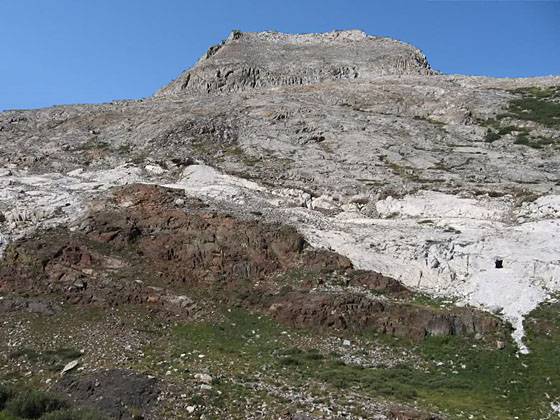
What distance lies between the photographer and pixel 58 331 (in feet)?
66.8

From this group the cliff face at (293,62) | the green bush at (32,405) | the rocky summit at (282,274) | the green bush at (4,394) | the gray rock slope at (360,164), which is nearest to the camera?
the green bush at (32,405)

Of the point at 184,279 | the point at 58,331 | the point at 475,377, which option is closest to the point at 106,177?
the point at 184,279

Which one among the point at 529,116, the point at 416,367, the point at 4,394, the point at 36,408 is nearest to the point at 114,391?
the point at 36,408

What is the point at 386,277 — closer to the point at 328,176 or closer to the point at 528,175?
the point at 328,176

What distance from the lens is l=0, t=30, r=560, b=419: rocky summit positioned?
16.6 m

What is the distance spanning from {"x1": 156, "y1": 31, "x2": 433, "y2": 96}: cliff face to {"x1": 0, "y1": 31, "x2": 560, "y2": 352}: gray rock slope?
2.28 feet

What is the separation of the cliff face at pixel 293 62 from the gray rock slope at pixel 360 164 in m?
0.69

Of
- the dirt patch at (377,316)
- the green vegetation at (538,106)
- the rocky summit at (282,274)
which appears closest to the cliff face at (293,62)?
the green vegetation at (538,106)

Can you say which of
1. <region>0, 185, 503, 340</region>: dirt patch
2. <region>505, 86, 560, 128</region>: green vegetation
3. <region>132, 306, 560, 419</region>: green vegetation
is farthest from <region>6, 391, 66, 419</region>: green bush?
<region>505, 86, 560, 128</region>: green vegetation

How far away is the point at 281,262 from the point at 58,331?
9.95 m

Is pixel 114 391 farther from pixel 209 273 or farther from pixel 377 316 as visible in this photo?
pixel 377 316

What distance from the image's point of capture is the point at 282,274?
24.7m

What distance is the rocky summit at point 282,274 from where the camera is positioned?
54.5 ft

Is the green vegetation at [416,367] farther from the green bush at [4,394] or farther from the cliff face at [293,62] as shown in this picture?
the cliff face at [293,62]
